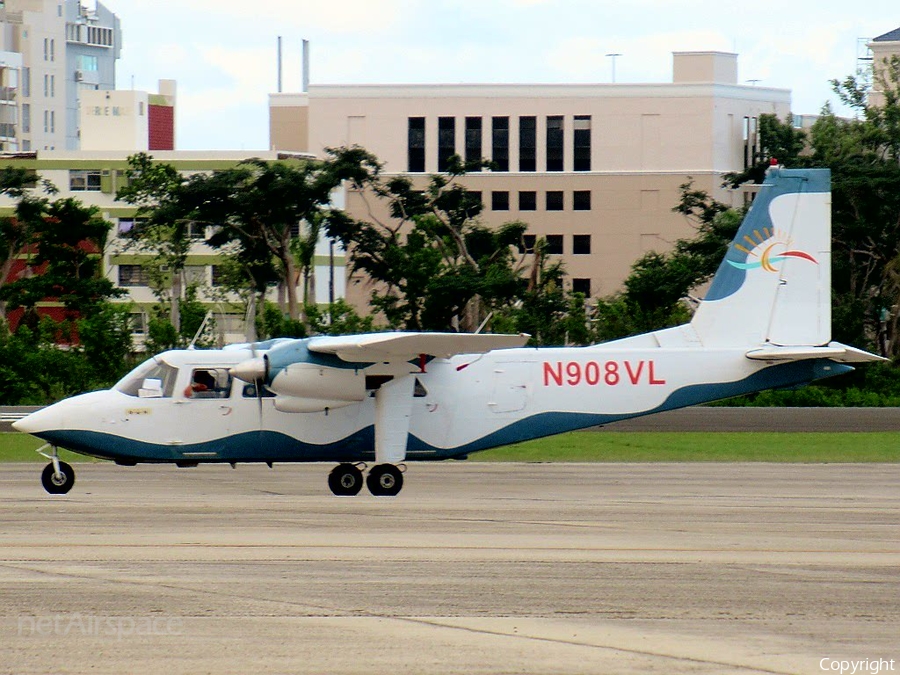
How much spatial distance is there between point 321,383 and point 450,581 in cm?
875

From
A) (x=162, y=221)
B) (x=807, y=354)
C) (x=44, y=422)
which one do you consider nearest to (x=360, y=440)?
(x=44, y=422)

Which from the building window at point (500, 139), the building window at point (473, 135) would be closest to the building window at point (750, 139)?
the building window at point (500, 139)

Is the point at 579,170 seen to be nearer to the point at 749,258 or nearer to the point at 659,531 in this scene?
the point at 749,258

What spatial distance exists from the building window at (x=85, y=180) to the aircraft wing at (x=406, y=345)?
65.6 m

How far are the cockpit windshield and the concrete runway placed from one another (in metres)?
1.56

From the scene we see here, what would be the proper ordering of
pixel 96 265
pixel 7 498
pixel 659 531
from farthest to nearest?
pixel 96 265
pixel 7 498
pixel 659 531

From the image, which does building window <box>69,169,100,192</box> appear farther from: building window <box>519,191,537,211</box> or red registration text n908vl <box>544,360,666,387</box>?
red registration text n908vl <box>544,360,666,387</box>

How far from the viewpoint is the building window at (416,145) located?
276 ft

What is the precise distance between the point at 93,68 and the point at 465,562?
159908 millimetres

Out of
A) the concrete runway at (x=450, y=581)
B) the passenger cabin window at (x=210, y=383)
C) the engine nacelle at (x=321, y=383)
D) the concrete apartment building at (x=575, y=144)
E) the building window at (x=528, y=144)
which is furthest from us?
the building window at (x=528, y=144)

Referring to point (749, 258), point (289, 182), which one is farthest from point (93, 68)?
point (749, 258)

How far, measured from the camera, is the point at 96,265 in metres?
57.5

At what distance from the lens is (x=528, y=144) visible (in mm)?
85312

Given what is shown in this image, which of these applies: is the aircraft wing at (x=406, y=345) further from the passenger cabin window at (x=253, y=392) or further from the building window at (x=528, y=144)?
the building window at (x=528, y=144)
